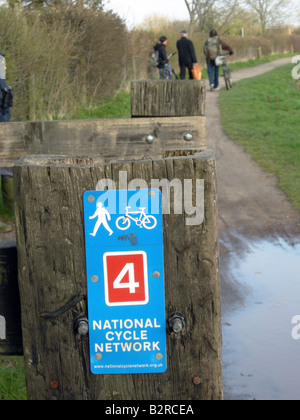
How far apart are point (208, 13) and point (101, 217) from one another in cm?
4625

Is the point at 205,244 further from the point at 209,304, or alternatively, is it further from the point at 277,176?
the point at 277,176

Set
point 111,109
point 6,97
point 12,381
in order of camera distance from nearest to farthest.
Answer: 1. point 12,381
2. point 6,97
3. point 111,109

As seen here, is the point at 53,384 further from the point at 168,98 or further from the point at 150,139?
the point at 168,98

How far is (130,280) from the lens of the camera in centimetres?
154

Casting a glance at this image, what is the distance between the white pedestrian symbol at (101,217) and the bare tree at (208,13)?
4250 cm

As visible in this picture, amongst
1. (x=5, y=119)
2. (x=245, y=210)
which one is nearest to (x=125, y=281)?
(x=5, y=119)

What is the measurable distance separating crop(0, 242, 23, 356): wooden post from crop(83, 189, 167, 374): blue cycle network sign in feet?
0.91

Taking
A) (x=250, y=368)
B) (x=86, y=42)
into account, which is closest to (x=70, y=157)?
(x=250, y=368)

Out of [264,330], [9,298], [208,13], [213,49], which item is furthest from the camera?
[208,13]

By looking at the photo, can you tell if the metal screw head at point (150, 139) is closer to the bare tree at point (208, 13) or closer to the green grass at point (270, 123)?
the green grass at point (270, 123)

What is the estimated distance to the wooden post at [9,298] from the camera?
5.65 feet

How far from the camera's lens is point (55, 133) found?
3094mm

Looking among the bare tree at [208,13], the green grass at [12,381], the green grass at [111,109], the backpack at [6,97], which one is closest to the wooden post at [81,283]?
the green grass at [12,381]

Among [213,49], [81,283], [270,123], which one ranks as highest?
[213,49]
